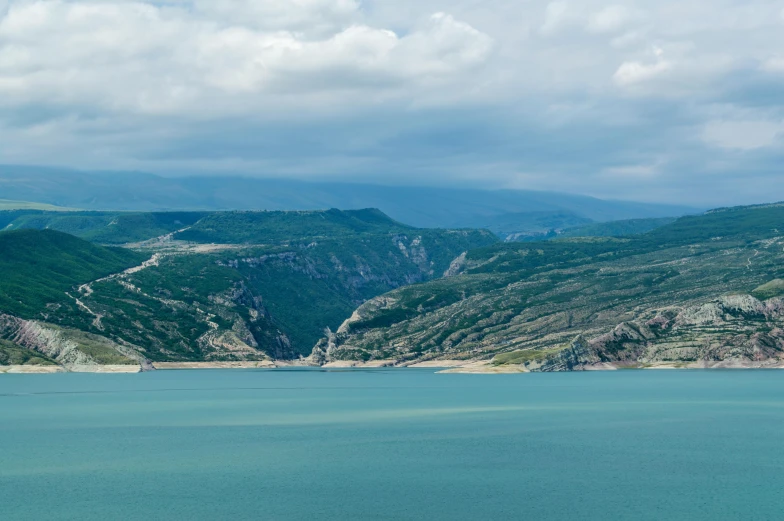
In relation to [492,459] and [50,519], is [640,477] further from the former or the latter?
[50,519]

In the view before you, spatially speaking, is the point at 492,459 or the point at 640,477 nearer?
the point at 640,477

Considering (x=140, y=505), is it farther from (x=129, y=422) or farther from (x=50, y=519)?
(x=129, y=422)

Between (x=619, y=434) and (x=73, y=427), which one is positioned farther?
(x=73, y=427)

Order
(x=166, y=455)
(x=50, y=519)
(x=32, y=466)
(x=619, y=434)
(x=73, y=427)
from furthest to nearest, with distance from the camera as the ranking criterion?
1. (x=73, y=427)
2. (x=619, y=434)
3. (x=166, y=455)
4. (x=32, y=466)
5. (x=50, y=519)

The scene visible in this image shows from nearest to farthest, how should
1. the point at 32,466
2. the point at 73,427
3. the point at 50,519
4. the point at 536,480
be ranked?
the point at 50,519, the point at 536,480, the point at 32,466, the point at 73,427

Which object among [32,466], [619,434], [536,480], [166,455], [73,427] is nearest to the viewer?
[536,480]

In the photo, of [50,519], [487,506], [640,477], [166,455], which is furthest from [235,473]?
[640,477]

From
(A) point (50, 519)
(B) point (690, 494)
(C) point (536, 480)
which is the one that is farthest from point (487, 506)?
(A) point (50, 519)

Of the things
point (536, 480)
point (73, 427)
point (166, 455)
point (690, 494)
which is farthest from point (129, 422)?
point (690, 494)

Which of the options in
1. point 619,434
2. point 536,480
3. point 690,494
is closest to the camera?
point 690,494
